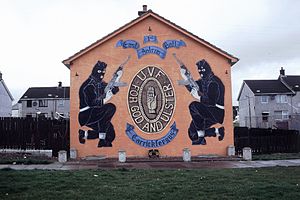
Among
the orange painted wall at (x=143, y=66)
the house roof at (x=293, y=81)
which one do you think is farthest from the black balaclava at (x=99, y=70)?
the house roof at (x=293, y=81)

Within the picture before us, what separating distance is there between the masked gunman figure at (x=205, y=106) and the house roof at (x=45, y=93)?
130 feet

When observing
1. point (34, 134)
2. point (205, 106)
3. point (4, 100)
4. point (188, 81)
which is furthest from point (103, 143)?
point (4, 100)

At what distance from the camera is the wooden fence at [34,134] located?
19.2 metres

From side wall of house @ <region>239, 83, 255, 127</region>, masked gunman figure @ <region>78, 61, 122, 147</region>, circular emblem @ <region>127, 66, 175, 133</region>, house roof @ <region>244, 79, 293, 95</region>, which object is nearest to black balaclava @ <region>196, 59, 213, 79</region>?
circular emblem @ <region>127, 66, 175, 133</region>

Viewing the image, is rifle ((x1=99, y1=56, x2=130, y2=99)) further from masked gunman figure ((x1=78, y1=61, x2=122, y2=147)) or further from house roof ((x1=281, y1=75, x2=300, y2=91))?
house roof ((x1=281, y1=75, x2=300, y2=91))

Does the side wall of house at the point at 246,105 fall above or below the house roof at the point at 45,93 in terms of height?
below

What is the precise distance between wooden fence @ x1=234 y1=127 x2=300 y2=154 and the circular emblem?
5.09 meters

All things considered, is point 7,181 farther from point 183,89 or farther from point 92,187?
point 183,89

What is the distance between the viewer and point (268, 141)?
22.4 meters

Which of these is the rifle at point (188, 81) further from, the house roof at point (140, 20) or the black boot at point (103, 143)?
the black boot at point (103, 143)

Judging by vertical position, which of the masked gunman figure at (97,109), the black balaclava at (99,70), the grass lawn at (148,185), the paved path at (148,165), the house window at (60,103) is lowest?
the paved path at (148,165)

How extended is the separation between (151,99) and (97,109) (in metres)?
3.15

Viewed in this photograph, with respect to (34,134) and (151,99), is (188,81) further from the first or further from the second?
(34,134)

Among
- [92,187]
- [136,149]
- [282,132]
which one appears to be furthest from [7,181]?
[282,132]
